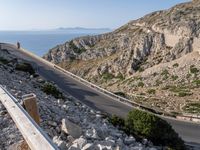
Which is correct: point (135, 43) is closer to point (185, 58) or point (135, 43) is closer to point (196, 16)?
point (196, 16)

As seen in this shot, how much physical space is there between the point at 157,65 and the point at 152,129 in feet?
156

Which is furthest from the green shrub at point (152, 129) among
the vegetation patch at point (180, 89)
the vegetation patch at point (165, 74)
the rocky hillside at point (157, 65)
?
the vegetation patch at point (165, 74)

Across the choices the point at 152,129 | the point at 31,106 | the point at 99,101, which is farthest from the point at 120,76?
the point at 31,106

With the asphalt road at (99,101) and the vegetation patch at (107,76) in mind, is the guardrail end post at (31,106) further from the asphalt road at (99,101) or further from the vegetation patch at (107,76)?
the vegetation patch at (107,76)

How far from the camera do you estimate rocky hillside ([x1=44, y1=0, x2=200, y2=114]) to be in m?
43.7

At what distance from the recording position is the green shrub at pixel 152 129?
56.4ft

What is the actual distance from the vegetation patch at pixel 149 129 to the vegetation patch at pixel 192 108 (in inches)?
674

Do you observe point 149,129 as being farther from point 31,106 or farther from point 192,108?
point 192,108

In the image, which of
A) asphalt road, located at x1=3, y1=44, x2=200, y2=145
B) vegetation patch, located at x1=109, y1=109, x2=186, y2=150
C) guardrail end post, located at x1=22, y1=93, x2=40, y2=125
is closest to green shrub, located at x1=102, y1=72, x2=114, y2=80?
asphalt road, located at x1=3, y1=44, x2=200, y2=145

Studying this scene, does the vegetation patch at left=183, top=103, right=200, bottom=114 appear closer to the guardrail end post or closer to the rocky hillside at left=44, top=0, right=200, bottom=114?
the rocky hillside at left=44, top=0, right=200, bottom=114

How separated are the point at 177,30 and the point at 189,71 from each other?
49.0 ft

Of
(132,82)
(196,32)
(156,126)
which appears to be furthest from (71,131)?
(196,32)

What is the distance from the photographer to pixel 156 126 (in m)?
17.8

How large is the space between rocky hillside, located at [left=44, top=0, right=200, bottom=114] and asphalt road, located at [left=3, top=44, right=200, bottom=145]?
4.78 m
